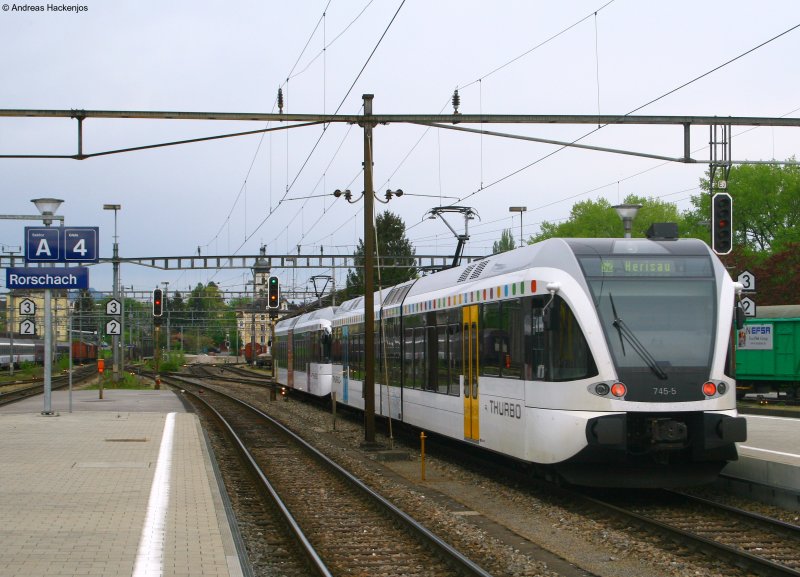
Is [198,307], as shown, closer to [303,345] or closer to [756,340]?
[303,345]

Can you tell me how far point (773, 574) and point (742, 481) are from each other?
4934 mm

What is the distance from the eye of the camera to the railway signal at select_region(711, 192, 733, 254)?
750 inches

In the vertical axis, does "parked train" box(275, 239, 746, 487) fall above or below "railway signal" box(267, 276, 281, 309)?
below

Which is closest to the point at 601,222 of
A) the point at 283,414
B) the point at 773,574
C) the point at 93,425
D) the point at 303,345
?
the point at 303,345

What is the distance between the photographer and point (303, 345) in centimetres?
3906

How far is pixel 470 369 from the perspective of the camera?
648 inches

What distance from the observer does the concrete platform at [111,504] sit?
8906 mm

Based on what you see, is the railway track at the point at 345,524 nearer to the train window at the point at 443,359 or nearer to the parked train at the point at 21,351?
the train window at the point at 443,359

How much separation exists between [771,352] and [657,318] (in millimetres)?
21822

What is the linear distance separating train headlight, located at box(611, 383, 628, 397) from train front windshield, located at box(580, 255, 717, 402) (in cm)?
7

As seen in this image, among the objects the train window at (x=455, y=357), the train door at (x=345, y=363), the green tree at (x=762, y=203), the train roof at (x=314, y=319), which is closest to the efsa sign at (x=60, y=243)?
the train door at (x=345, y=363)

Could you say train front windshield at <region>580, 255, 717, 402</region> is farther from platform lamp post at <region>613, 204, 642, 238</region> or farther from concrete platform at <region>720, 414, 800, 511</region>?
platform lamp post at <region>613, 204, 642, 238</region>

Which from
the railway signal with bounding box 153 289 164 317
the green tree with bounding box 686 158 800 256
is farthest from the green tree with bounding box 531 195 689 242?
the railway signal with bounding box 153 289 164 317

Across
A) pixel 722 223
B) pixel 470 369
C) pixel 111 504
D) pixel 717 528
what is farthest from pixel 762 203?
pixel 111 504
